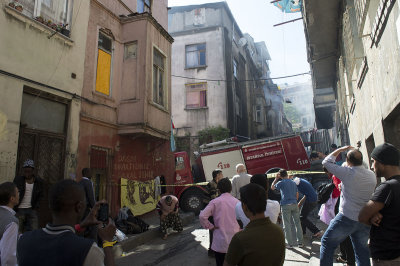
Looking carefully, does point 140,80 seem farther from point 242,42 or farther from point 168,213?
point 242,42

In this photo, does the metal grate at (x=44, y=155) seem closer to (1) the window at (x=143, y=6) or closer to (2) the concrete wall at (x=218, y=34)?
(1) the window at (x=143, y=6)

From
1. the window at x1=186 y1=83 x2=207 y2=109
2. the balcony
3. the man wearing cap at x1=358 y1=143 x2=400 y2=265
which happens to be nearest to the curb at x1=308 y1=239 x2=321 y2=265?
the man wearing cap at x1=358 y1=143 x2=400 y2=265

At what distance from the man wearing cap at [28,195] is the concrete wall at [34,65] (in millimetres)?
902

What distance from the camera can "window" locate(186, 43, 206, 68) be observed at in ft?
72.1

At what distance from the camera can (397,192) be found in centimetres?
239

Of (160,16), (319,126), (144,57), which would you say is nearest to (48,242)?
(144,57)

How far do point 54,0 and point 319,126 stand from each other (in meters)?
19.2

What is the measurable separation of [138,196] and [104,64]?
4.84 metres

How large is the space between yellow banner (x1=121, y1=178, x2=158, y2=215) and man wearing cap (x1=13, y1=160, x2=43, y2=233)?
3.77 m

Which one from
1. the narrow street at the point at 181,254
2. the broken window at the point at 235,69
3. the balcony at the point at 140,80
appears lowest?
the narrow street at the point at 181,254

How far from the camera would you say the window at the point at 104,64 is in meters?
9.48

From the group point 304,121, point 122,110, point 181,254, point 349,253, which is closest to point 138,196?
point 122,110

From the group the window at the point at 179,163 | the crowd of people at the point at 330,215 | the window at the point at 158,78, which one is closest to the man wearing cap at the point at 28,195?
the crowd of people at the point at 330,215

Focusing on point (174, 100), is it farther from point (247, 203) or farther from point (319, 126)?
point (247, 203)
